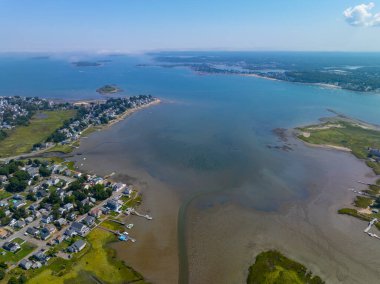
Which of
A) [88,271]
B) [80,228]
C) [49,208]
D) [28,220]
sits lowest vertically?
[88,271]

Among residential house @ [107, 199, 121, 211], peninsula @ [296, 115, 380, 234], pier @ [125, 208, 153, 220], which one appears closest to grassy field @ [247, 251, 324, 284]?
peninsula @ [296, 115, 380, 234]

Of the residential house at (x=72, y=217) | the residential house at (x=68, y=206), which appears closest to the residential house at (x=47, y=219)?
the residential house at (x=72, y=217)

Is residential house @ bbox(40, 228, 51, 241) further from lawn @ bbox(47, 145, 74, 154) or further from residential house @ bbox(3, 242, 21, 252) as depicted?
lawn @ bbox(47, 145, 74, 154)

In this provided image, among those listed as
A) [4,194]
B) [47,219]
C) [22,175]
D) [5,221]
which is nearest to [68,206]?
[47,219]

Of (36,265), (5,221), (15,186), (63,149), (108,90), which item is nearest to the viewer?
(36,265)

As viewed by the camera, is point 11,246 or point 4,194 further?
point 4,194

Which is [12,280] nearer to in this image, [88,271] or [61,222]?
[88,271]
